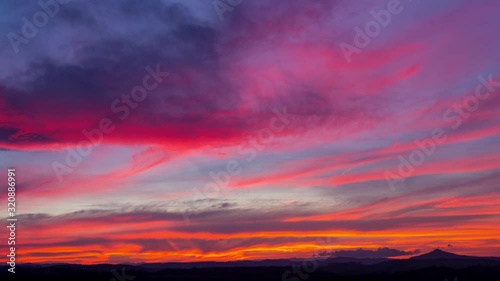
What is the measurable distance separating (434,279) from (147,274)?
4008 cm

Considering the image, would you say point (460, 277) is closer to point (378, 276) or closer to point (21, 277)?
point (378, 276)

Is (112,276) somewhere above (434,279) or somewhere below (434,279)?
above

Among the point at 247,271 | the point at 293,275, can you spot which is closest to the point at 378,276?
the point at 293,275

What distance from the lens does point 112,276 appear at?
77250 millimetres

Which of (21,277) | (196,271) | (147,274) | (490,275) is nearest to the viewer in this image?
(21,277)

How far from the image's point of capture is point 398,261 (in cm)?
11806

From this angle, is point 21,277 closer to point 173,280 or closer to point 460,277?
point 173,280

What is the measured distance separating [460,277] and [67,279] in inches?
1958

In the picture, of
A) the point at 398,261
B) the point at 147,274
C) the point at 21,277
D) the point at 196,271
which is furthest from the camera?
the point at 398,261

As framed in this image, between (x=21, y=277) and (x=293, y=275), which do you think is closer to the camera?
(x=21, y=277)

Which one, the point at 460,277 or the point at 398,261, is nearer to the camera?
the point at 460,277

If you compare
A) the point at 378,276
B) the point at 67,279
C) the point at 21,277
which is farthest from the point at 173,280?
the point at 378,276

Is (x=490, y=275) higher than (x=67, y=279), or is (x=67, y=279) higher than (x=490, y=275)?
(x=67, y=279)

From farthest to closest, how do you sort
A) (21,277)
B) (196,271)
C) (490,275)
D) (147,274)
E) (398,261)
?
1. (398,261)
2. (196,271)
3. (147,274)
4. (490,275)
5. (21,277)
